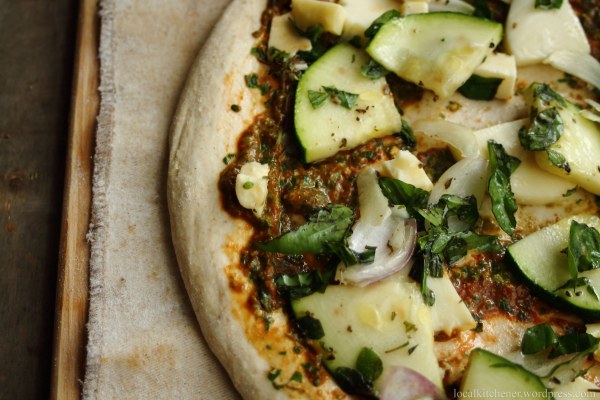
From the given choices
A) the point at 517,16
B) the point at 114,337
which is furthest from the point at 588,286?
the point at 114,337

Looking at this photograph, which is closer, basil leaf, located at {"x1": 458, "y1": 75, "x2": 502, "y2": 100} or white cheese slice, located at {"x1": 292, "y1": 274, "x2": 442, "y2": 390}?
white cheese slice, located at {"x1": 292, "y1": 274, "x2": 442, "y2": 390}

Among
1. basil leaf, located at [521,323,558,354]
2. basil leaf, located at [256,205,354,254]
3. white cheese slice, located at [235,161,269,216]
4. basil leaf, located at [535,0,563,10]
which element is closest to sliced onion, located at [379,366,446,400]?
basil leaf, located at [521,323,558,354]

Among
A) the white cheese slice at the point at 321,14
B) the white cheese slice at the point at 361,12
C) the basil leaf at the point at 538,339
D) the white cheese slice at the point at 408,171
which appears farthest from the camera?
the white cheese slice at the point at 361,12

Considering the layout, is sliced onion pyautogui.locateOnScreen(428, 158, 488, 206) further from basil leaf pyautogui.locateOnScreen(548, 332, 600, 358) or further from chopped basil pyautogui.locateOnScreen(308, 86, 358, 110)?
basil leaf pyautogui.locateOnScreen(548, 332, 600, 358)

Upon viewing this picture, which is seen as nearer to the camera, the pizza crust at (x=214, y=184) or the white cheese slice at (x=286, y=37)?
the pizza crust at (x=214, y=184)

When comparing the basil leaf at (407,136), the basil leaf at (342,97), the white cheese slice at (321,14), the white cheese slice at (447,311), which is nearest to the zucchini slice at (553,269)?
the white cheese slice at (447,311)

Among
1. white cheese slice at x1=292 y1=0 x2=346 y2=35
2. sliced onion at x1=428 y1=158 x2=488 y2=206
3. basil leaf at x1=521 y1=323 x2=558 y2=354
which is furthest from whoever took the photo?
white cheese slice at x1=292 y1=0 x2=346 y2=35

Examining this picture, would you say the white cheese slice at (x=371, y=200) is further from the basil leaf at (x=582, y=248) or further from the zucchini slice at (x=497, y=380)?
the basil leaf at (x=582, y=248)
